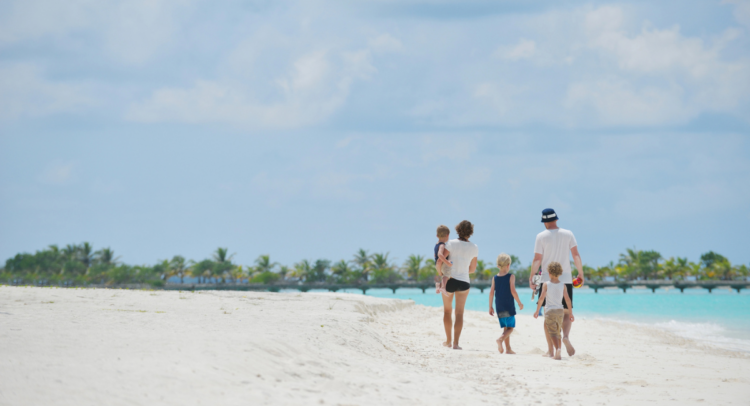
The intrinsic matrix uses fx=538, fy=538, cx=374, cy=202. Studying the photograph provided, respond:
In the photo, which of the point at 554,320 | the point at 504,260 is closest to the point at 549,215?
the point at 504,260

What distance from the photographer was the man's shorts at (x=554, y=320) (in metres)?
7.64

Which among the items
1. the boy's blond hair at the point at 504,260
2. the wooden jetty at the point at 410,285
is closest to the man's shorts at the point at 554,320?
the boy's blond hair at the point at 504,260

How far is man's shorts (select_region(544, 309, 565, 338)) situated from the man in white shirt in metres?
0.11

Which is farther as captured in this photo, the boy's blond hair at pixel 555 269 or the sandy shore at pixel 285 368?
the boy's blond hair at pixel 555 269

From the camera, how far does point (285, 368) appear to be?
16.6 feet

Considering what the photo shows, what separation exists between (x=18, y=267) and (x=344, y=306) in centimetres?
8598

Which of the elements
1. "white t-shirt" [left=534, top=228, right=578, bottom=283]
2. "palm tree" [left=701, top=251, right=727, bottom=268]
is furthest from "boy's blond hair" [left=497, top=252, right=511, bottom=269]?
"palm tree" [left=701, top=251, right=727, bottom=268]

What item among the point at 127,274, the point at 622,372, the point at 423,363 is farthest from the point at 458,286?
the point at 127,274

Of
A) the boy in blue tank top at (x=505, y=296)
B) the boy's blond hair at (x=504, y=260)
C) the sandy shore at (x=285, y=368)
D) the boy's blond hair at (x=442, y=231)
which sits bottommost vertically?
the sandy shore at (x=285, y=368)

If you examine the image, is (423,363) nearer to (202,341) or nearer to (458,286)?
(458,286)

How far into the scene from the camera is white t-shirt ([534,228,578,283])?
7.78 meters

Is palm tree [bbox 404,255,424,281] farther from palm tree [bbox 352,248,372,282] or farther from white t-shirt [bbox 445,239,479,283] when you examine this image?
white t-shirt [bbox 445,239,479,283]

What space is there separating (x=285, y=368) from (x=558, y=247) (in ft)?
14.8

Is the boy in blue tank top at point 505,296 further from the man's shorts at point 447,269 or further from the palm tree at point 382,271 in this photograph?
the palm tree at point 382,271
